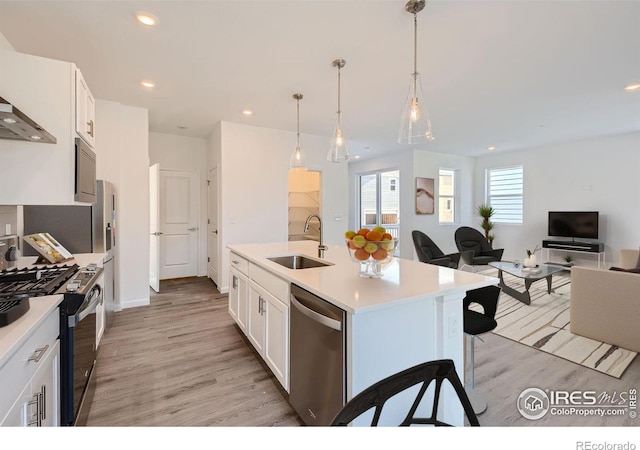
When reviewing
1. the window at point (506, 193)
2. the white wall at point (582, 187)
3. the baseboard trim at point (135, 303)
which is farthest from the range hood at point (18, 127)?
the window at point (506, 193)

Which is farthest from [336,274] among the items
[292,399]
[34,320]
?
[34,320]

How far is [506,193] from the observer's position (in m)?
7.14

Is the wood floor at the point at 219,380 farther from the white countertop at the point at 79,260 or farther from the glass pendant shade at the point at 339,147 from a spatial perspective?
the glass pendant shade at the point at 339,147

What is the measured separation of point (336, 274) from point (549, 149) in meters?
6.84

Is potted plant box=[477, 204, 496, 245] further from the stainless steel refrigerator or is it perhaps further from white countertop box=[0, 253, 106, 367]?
white countertop box=[0, 253, 106, 367]

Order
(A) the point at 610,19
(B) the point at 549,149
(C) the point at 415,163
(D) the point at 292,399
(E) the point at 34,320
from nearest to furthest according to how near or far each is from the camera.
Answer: (E) the point at 34,320 → (D) the point at 292,399 → (A) the point at 610,19 → (B) the point at 549,149 → (C) the point at 415,163

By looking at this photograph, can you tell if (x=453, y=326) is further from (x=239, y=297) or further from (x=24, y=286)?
(x=24, y=286)

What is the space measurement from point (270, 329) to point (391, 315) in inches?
41.1

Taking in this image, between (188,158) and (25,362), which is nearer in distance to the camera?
(25,362)

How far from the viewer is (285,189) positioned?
16.4ft

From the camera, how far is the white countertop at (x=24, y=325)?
91cm

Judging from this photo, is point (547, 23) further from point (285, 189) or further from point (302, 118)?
point (285, 189)

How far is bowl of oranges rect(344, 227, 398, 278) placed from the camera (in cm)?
165

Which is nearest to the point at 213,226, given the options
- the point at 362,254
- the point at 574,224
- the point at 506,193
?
the point at 362,254
